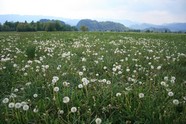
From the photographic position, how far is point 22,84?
17.1 ft

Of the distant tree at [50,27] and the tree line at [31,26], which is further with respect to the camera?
the distant tree at [50,27]

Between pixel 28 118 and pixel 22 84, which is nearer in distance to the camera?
pixel 28 118

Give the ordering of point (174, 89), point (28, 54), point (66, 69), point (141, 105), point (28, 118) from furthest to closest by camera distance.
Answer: point (28, 54) → point (66, 69) → point (174, 89) → point (141, 105) → point (28, 118)

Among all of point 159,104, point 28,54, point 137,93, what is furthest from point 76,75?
point 28,54

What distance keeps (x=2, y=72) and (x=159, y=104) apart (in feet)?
14.3

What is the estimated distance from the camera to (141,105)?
3664 mm

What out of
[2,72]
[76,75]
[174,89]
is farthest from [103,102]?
[2,72]

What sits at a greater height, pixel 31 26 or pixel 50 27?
pixel 31 26

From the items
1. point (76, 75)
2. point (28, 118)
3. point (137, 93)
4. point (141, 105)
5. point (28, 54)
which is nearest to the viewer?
point (28, 118)

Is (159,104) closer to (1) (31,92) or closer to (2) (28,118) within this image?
(2) (28,118)

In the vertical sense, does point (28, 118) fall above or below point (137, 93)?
below

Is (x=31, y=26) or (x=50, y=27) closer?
(x=31, y=26)

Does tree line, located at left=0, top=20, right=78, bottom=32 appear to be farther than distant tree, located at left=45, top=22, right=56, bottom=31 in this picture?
Result: No

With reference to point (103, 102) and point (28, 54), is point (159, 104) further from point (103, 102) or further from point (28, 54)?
point (28, 54)
